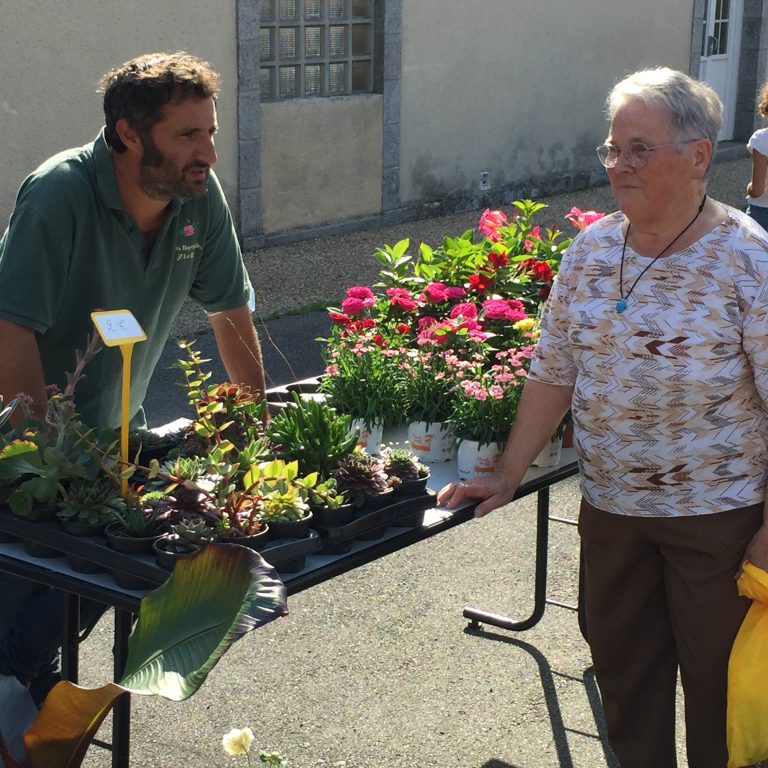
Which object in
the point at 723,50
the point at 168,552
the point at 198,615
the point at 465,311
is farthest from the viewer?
the point at 723,50

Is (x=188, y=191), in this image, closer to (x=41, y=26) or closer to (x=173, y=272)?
(x=173, y=272)

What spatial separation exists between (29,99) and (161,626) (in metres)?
6.87

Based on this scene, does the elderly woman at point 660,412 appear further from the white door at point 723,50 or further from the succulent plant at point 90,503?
the white door at point 723,50

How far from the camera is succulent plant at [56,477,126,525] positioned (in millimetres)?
2217

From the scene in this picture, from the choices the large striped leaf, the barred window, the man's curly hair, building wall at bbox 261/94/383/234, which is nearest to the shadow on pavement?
the large striped leaf

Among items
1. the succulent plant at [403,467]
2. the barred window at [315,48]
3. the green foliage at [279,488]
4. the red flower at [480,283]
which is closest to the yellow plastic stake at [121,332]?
the green foliage at [279,488]

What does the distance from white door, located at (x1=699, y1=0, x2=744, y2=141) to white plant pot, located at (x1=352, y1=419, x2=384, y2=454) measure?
13.0 metres

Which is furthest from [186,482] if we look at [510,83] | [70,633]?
[510,83]

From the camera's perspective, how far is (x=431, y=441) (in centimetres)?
294

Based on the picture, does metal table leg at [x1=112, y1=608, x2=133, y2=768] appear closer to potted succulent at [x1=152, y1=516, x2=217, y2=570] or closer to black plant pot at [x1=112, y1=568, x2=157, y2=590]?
black plant pot at [x1=112, y1=568, x2=157, y2=590]

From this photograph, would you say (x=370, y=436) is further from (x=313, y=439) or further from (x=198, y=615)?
(x=198, y=615)

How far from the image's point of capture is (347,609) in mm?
4133

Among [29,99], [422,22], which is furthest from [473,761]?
[422,22]

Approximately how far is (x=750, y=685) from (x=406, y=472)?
0.81 metres
